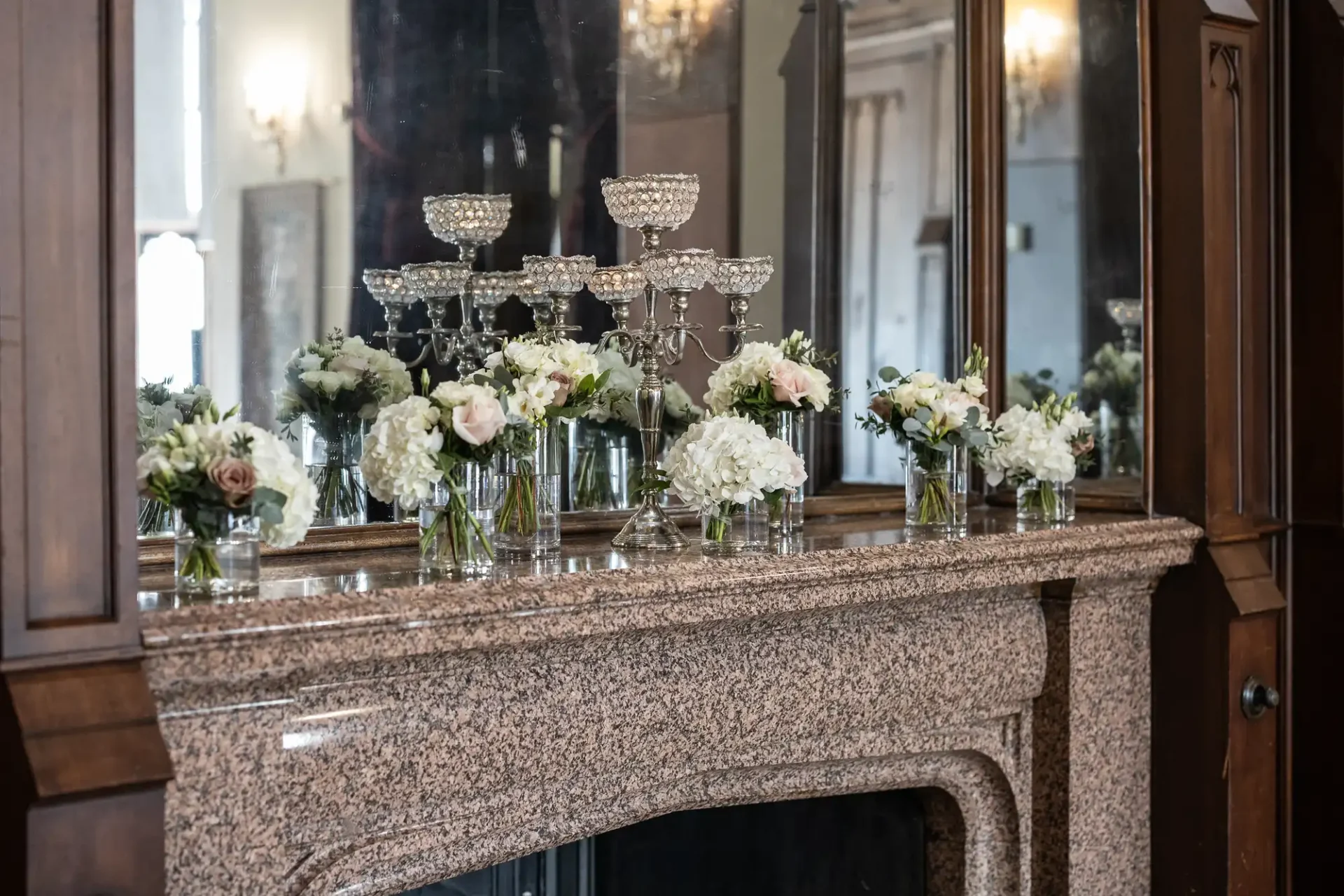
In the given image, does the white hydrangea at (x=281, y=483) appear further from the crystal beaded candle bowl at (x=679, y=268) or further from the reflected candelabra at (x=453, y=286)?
the crystal beaded candle bowl at (x=679, y=268)

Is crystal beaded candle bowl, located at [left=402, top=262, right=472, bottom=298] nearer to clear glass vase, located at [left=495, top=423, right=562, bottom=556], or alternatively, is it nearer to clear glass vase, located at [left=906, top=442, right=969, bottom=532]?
clear glass vase, located at [left=495, top=423, right=562, bottom=556]

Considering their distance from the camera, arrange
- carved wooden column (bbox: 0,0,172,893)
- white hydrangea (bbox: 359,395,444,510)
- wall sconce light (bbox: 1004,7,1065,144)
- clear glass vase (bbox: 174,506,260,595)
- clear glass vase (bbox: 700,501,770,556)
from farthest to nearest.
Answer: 1. wall sconce light (bbox: 1004,7,1065,144)
2. clear glass vase (bbox: 700,501,770,556)
3. white hydrangea (bbox: 359,395,444,510)
4. clear glass vase (bbox: 174,506,260,595)
5. carved wooden column (bbox: 0,0,172,893)

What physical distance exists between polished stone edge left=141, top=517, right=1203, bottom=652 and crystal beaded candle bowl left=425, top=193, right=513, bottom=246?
662 mm

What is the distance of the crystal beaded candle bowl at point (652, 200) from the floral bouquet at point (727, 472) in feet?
1.14

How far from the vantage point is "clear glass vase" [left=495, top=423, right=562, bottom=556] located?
2.09 m

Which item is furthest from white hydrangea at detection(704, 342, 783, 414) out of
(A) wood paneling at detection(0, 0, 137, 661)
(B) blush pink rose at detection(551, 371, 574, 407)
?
(A) wood paneling at detection(0, 0, 137, 661)

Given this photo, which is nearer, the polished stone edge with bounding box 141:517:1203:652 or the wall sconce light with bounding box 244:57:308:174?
the polished stone edge with bounding box 141:517:1203:652

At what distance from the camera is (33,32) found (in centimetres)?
149

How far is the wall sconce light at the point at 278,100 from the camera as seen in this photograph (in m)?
2.08

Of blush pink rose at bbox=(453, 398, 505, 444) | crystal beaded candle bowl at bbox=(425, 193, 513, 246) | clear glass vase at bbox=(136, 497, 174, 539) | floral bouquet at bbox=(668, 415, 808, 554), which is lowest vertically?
clear glass vase at bbox=(136, 497, 174, 539)

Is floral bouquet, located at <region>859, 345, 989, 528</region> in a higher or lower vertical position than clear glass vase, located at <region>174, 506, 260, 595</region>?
higher

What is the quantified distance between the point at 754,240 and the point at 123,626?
1590mm

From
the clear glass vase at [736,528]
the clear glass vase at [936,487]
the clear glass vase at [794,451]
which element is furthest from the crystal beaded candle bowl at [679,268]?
the clear glass vase at [936,487]

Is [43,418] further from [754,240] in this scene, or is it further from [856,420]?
[856,420]
